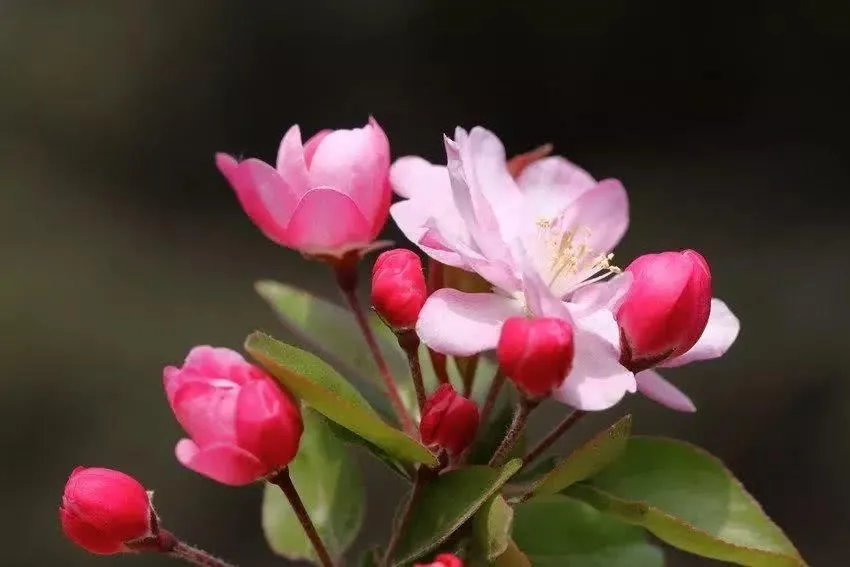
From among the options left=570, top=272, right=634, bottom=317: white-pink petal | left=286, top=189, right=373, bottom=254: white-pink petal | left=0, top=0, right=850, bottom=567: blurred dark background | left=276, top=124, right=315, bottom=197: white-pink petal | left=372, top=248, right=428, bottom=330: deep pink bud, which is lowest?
left=0, top=0, right=850, bottom=567: blurred dark background

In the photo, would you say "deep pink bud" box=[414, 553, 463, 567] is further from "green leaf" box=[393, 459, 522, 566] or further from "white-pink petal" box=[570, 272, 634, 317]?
"white-pink petal" box=[570, 272, 634, 317]

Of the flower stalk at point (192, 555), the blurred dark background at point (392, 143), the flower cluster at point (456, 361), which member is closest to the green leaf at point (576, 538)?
the flower cluster at point (456, 361)

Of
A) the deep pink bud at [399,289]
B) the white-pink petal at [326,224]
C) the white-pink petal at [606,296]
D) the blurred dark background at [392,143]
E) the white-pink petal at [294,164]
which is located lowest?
the blurred dark background at [392,143]

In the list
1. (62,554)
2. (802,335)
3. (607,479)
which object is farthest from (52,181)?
(607,479)

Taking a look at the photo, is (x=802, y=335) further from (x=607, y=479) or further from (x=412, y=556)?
(x=412, y=556)

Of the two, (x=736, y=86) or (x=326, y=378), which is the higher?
(x=326, y=378)

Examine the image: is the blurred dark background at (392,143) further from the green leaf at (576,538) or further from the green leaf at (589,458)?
the green leaf at (589,458)

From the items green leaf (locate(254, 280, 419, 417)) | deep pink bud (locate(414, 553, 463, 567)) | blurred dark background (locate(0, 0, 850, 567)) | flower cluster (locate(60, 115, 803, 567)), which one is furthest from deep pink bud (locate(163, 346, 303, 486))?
blurred dark background (locate(0, 0, 850, 567))
